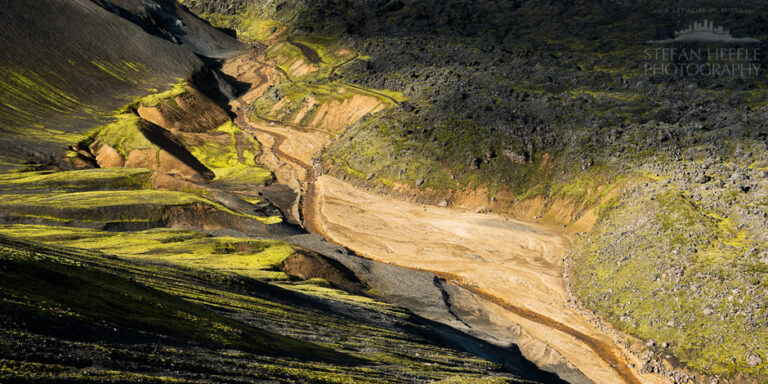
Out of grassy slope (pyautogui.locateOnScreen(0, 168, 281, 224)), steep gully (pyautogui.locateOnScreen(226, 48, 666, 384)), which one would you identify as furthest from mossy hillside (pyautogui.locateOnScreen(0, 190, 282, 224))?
steep gully (pyautogui.locateOnScreen(226, 48, 666, 384))

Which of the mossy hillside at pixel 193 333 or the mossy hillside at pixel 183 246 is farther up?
the mossy hillside at pixel 193 333

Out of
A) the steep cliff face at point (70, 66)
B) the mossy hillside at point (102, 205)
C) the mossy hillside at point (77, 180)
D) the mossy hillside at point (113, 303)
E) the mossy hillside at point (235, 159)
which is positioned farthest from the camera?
the steep cliff face at point (70, 66)

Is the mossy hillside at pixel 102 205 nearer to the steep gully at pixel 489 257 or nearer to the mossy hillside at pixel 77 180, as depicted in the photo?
the mossy hillside at pixel 77 180

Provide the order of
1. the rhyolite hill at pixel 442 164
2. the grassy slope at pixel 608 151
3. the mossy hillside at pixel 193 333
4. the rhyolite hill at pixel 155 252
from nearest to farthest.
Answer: the mossy hillside at pixel 193 333
the rhyolite hill at pixel 155 252
the rhyolite hill at pixel 442 164
the grassy slope at pixel 608 151

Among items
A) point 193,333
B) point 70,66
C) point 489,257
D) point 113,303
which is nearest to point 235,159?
point 70,66

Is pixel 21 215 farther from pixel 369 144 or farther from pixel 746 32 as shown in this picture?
pixel 746 32

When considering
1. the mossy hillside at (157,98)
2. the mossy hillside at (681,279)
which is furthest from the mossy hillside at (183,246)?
the mossy hillside at (157,98)

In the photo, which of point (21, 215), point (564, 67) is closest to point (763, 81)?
point (564, 67)

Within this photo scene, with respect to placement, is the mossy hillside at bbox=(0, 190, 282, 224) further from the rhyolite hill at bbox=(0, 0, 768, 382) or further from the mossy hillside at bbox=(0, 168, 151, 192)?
the mossy hillside at bbox=(0, 168, 151, 192)
